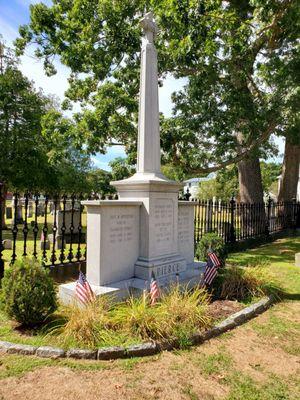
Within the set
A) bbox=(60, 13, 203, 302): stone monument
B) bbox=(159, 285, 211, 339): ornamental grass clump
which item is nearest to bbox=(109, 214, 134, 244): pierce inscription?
bbox=(60, 13, 203, 302): stone monument

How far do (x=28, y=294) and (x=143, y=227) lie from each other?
251cm

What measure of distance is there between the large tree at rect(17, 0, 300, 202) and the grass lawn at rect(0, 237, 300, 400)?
8928mm

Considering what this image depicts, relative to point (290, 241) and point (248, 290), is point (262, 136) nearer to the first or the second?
point (290, 241)

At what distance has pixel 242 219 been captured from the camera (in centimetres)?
1348

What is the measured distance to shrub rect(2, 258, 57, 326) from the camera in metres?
4.46

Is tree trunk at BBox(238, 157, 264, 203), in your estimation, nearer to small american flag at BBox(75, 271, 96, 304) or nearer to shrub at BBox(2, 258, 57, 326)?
small american flag at BBox(75, 271, 96, 304)

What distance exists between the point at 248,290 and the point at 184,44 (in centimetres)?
782

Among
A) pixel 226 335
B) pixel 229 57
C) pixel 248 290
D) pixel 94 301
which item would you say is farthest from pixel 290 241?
pixel 94 301

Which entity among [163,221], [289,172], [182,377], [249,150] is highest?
[249,150]

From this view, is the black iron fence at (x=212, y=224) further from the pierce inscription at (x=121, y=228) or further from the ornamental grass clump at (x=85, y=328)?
the ornamental grass clump at (x=85, y=328)

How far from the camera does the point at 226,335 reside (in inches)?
190

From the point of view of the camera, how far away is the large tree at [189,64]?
10773mm

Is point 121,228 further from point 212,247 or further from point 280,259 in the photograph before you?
point 280,259

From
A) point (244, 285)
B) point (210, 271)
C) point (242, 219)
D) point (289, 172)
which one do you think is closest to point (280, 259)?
point (242, 219)
